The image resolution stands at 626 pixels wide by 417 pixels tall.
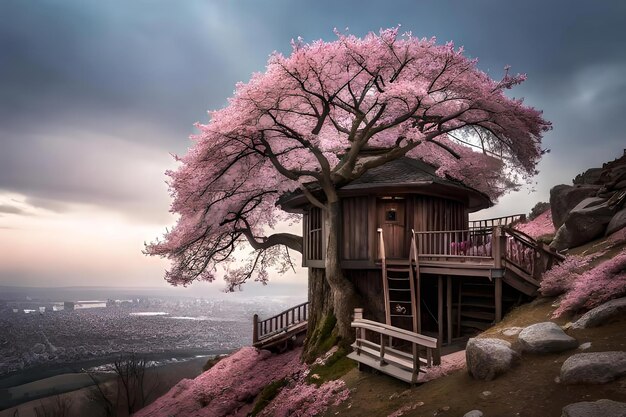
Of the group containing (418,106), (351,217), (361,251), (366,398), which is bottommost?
(366,398)

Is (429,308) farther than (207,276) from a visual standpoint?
No

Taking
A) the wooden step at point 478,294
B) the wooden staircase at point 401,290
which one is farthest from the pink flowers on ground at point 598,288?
the wooden staircase at point 401,290

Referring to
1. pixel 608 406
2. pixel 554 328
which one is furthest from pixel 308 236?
pixel 608 406

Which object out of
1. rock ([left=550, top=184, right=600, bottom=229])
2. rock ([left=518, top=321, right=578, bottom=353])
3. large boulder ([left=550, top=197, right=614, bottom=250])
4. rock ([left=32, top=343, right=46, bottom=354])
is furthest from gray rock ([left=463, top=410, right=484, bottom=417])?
rock ([left=32, top=343, right=46, bottom=354])

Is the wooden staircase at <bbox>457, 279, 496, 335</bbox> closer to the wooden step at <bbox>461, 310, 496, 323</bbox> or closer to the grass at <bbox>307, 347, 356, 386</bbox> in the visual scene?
the wooden step at <bbox>461, 310, 496, 323</bbox>

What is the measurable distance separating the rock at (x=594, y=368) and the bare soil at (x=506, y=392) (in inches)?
4.8

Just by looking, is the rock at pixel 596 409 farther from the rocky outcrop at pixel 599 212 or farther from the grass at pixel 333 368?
the rocky outcrop at pixel 599 212

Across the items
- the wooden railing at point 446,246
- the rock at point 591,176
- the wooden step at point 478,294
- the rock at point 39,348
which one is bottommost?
the rock at point 39,348

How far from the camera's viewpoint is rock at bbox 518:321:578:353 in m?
9.20

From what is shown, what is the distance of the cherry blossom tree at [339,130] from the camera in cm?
1491

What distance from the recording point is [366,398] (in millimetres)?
11375

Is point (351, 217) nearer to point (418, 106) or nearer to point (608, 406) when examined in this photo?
point (418, 106)

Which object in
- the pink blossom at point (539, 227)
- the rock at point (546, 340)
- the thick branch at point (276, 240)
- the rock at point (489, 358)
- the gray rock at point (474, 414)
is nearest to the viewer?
the gray rock at point (474, 414)

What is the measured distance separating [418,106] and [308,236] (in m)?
7.68
